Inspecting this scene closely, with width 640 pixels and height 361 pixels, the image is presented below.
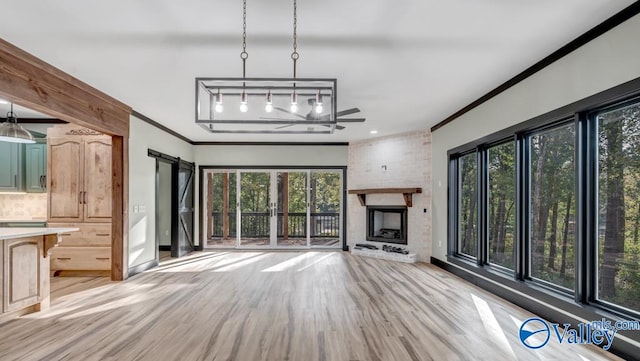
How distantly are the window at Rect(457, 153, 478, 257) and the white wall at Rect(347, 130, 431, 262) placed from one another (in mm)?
1037

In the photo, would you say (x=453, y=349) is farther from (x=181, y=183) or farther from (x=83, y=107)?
(x=181, y=183)

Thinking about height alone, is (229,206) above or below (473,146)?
below

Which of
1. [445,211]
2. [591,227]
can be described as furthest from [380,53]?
[445,211]

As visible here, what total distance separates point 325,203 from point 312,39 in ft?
19.2

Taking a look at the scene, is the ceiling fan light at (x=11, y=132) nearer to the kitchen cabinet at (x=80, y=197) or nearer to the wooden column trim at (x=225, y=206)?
the kitchen cabinet at (x=80, y=197)

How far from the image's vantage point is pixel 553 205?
361cm

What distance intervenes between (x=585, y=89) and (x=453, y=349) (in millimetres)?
2545

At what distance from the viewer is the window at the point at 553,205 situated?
3367mm

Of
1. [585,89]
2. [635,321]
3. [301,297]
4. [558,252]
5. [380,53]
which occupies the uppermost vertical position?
[380,53]

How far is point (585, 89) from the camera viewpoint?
300 centimetres

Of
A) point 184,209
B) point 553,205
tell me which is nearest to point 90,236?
point 184,209

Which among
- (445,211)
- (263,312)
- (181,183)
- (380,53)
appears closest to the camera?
(380,53)

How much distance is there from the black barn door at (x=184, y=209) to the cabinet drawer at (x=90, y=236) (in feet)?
6.33

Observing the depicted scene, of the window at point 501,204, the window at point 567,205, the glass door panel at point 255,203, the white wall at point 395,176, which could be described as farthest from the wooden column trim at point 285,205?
the window at point 501,204
